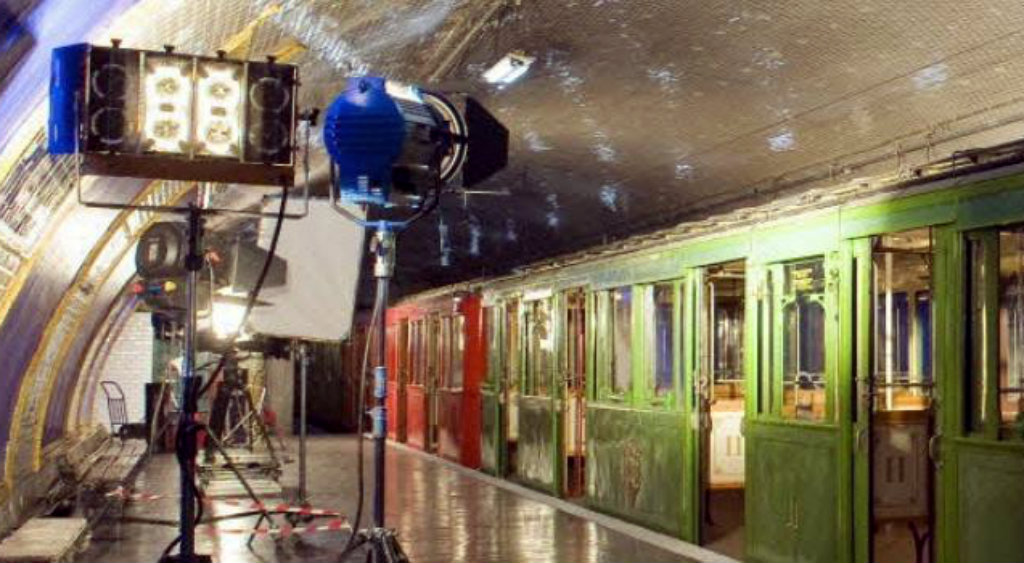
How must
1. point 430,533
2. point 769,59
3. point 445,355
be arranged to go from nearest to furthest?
point 769,59 → point 430,533 → point 445,355

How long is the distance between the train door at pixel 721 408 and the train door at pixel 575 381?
137 centimetres

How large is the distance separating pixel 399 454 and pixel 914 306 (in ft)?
33.1

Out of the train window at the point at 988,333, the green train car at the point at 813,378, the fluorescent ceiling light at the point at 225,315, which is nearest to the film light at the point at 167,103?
the fluorescent ceiling light at the point at 225,315

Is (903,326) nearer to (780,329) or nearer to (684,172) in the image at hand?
(780,329)

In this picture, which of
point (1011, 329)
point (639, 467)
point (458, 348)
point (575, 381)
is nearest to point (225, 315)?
point (639, 467)

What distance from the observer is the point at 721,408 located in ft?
35.7

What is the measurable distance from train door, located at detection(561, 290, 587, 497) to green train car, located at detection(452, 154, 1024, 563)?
3 cm

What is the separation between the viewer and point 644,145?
1179cm

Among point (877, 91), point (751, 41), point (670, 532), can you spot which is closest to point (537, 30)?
point (751, 41)

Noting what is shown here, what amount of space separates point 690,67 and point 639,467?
346 centimetres

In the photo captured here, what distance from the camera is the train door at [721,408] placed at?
28.9ft

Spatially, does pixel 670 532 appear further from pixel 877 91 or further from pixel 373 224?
pixel 373 224

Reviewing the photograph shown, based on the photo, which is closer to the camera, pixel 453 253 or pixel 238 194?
pixel 238 194

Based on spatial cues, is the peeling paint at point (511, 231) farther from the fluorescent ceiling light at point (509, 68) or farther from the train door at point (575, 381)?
the fluorescent ceiling light at point (509, 68)
